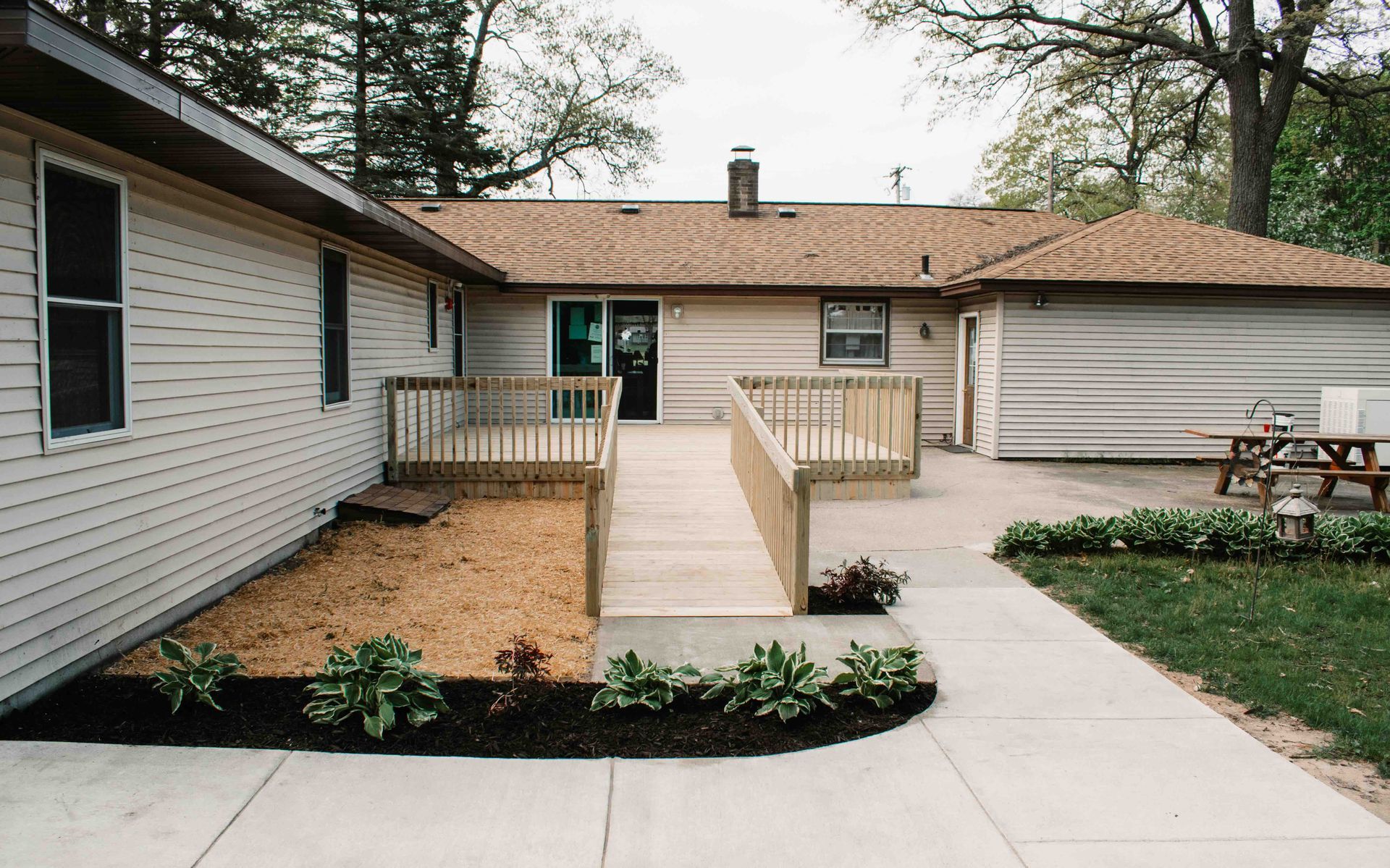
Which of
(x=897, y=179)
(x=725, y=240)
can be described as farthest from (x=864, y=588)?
(x=897, y=179)

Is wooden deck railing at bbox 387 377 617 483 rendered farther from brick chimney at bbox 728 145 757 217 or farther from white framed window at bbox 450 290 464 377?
brick chimney at bbox 728 145 757 217

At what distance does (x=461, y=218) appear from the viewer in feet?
60.0

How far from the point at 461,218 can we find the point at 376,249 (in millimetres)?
8682

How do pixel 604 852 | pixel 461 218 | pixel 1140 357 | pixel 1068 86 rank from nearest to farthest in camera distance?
pixel 604 852 < pixel 1140 357 < pixel 461 218 < pixel 1068 86

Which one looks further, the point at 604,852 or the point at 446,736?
the point at 446,736

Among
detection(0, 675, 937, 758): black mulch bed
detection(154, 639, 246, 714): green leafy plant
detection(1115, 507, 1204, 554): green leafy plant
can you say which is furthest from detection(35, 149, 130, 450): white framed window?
detection(1115, 507, 1204, 554): green leafy plant

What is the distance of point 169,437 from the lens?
5.64 metres

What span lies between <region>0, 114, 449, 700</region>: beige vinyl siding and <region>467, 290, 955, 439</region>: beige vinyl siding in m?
6.56

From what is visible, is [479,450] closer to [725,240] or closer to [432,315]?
[432,315]

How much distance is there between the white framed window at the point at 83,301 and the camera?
176 inches

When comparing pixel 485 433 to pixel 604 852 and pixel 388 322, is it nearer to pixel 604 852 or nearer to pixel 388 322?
pixel 388 322

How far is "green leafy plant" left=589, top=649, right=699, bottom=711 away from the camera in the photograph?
4.30 meters

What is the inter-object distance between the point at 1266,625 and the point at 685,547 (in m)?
3.95

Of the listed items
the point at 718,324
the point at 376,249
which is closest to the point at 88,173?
the point at 376,249
